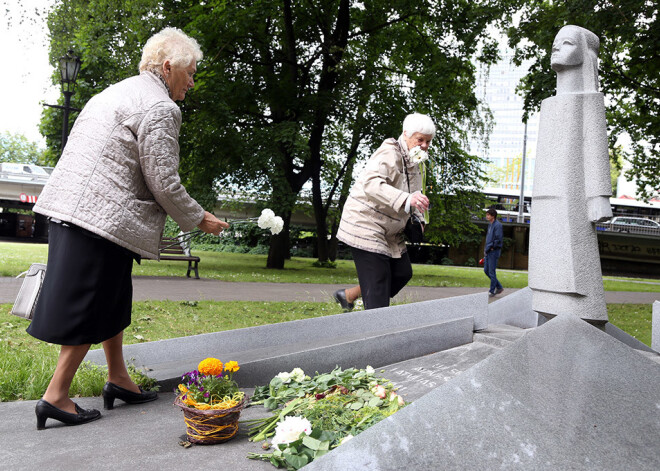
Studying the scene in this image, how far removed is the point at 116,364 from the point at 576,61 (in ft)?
13.3

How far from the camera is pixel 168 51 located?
348 cm

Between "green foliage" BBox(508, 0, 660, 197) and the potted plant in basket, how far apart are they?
1156 cm

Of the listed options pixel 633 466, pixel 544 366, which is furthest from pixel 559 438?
pixel 544 366

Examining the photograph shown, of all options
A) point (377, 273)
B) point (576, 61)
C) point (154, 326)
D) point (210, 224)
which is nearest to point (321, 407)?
point (210, 224)

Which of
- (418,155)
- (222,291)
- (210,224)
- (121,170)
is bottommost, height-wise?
(222,291)

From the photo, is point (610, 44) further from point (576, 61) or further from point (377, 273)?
point (377, 273)

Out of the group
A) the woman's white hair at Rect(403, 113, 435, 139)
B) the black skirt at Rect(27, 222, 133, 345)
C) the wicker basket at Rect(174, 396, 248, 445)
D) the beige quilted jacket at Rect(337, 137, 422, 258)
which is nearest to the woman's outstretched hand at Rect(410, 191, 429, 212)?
the beige quilted jacket at Rect(337, 137, 422, 258)

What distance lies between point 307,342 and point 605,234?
35.2 metres

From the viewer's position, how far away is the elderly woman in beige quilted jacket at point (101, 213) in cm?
312

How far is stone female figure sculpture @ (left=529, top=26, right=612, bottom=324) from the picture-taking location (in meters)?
4.51

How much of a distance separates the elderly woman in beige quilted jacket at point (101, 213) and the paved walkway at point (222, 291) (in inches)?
234

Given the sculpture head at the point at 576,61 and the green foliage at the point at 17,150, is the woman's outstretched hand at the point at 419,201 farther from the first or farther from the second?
the green foliage at the point at 17,150

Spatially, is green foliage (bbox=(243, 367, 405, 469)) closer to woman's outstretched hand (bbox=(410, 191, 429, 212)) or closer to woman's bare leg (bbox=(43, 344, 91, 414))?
woman's bare leg (bbox=(43, 344, 91, 414))

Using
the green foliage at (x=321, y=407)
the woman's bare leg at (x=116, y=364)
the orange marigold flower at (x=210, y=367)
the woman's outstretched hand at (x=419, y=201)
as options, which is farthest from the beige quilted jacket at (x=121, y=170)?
the woman's outstretched hand at (x=419, y=201)
